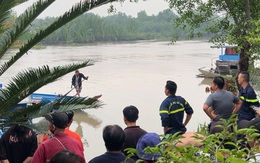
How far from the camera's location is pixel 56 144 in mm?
3527

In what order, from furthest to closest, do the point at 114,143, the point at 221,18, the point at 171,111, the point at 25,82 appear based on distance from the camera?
the point at 221,18 → the point at 171,111 → the point at 25,82 → the point at 114,143

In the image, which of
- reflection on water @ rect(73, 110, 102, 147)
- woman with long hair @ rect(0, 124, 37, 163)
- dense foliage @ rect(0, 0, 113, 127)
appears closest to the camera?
woman with long hair @ rect(0, 124, 37, 163)

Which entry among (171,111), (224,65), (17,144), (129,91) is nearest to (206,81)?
(224,65)

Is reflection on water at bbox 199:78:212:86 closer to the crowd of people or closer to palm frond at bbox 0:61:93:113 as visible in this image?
the crowd of people

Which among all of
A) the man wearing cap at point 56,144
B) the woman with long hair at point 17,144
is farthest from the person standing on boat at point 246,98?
the woman with long hair at point 17,144

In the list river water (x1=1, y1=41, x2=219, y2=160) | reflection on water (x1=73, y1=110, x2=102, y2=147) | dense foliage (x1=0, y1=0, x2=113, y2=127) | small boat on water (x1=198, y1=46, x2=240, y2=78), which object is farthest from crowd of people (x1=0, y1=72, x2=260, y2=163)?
small boat on water (x1=198, y1=46, x2=240, y2=78)

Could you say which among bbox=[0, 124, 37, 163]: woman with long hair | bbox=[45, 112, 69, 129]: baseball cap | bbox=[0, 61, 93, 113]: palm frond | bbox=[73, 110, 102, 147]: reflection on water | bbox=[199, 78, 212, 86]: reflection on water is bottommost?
bbox=[73, 110, 102, 147]: reflection on water

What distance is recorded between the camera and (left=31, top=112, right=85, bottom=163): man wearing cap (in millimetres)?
3469

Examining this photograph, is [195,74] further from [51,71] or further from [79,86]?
[51,71]

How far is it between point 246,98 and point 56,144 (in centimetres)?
322

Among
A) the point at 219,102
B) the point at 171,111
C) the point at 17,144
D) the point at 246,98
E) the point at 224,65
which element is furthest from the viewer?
the point at 224,65

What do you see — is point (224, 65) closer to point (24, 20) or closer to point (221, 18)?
point (221, 18)

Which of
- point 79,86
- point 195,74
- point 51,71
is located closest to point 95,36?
point 195,74

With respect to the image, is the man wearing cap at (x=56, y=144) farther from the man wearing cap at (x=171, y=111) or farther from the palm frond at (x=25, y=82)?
the man wearing cap at (x=171, y=111)
